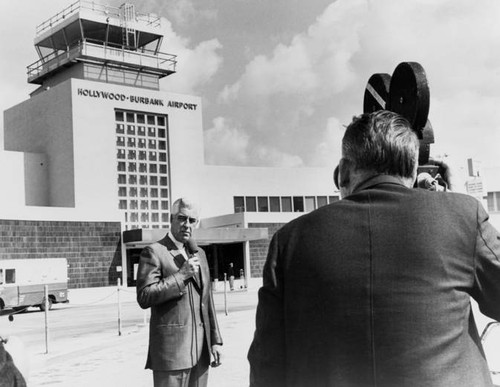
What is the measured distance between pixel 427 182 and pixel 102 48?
158 feet

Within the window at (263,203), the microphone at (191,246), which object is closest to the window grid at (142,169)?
the window at (263,203)

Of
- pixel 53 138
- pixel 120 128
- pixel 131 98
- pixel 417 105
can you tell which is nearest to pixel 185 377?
pixel 417 105

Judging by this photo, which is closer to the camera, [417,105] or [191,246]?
[417,105]

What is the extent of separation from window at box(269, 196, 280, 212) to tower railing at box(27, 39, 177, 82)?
1239 cm

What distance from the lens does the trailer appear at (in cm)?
2923

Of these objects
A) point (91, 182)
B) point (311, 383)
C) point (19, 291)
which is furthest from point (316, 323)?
point (91, 182)

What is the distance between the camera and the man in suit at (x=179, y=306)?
4512 millimetres

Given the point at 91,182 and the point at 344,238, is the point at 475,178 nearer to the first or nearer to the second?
the point at 344,238

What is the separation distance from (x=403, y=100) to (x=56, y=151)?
1783 inches

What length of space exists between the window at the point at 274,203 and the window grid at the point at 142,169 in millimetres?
8969

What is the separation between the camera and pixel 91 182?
149ft

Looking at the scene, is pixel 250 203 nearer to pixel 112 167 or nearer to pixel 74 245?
pixel 112 167

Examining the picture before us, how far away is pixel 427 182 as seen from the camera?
333 centimetres

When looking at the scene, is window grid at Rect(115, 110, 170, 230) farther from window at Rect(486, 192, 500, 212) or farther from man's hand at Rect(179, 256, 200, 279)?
man's hand at Rect(179, 256, 200, 279)
